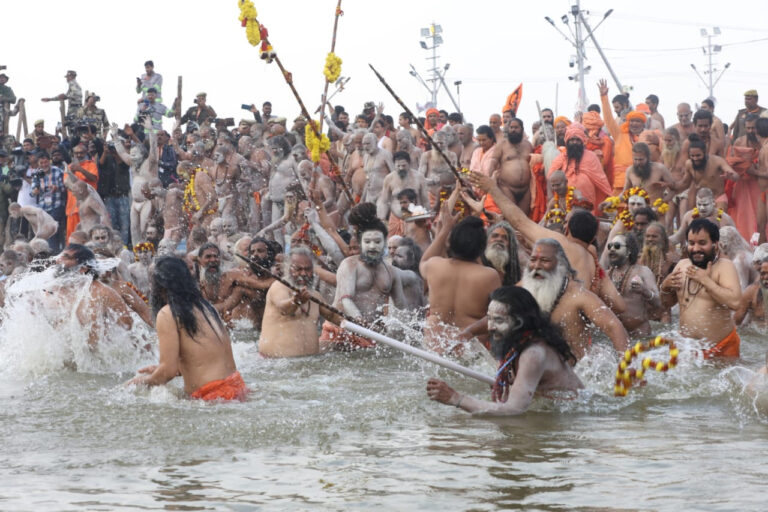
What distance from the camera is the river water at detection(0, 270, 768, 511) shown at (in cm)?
544

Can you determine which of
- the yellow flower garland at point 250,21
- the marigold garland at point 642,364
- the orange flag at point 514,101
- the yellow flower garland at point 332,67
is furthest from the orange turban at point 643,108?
the marigold garland at point 642,364

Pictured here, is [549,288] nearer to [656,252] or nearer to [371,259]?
[371,259]

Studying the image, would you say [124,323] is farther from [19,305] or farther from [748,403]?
[748,403]

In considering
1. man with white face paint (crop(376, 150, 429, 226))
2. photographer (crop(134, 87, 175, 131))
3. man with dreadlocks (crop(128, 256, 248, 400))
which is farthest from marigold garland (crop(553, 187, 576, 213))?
photographer (crop(134, 87, 175, 131))

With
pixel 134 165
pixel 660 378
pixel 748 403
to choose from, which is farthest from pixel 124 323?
pixel 134 165

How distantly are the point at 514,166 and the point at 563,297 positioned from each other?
690cm

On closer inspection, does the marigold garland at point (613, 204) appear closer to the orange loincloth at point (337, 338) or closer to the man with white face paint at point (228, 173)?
the orange loincloth at point (337, 338)

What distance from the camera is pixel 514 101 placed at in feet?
55.7

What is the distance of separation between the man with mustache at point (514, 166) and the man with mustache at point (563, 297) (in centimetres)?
671

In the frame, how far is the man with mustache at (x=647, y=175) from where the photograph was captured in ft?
42.1

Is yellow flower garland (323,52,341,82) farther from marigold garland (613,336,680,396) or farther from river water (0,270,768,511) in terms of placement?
marigold garland (613,336,680,396)

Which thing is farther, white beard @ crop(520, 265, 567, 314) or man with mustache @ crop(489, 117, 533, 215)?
man with mustache @ crop(489, 117, 533, 215)

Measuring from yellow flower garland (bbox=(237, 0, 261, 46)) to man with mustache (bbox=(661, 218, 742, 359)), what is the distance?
4347 mm

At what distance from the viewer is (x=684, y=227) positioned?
11930 millimetres
